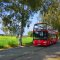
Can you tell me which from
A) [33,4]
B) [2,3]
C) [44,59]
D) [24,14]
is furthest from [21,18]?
[44,59]

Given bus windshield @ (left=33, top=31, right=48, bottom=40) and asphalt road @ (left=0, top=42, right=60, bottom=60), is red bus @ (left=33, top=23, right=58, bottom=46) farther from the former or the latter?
asphalt road @ (left=0, top=42, right=60, bottom=60)

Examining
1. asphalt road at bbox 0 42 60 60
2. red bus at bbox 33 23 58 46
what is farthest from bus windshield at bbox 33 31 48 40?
asphalt road at bbox 0 42 60 60

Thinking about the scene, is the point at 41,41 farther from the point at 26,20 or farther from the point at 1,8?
the point at 1,8

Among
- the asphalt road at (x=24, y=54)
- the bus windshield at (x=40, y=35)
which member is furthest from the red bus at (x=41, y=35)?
the asphalt road at (x=24, y=54)

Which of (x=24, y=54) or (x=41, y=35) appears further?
(x=41, y=35)

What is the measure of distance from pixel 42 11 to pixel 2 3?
444 inches

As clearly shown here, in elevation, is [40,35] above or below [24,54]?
above

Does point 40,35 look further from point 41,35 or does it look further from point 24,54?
point 24,54

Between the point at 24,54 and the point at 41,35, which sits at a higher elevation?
the point at 41,35

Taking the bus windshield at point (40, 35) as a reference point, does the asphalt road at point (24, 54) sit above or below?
below

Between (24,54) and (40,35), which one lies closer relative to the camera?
(24,54)

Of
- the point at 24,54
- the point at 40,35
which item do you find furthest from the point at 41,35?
the point at 24,54

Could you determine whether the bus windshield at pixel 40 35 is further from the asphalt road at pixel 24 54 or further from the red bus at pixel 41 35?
the asphalt road at pixel 24 54

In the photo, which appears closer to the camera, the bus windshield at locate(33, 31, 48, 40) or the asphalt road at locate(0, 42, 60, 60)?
the asphalt road at locate(0, 42, 60, 60)
